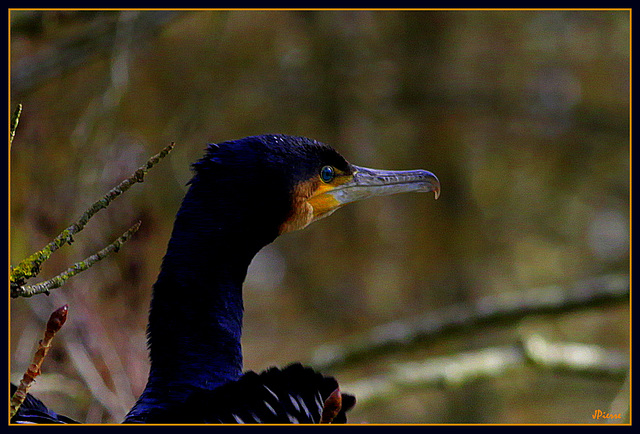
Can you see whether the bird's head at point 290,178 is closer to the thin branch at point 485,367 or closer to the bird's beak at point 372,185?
the bird's beak at point 372,185

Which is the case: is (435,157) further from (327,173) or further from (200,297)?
(200,297)

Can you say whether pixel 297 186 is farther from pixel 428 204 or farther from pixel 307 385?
pixel 428 204

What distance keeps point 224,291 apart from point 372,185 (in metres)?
0.87

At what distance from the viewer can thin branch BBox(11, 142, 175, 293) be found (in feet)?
6.82

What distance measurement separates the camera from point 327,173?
11.2ft

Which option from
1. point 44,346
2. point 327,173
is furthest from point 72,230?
point 327,173

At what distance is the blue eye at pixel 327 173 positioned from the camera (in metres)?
3.38

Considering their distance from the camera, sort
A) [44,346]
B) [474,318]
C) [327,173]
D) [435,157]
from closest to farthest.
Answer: [44,346]
[327,173]
[474,318]
[435,157]

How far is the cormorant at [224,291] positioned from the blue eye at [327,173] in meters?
0.04

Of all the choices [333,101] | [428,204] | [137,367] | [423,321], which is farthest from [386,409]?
[137,367]

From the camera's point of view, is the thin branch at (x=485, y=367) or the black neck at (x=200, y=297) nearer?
the black neck at (x=200, y=297)

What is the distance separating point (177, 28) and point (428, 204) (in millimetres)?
5403

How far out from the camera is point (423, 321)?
557 cm

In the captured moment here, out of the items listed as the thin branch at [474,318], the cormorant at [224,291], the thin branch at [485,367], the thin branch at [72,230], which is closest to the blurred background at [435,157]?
the thin branch at [474,318]
